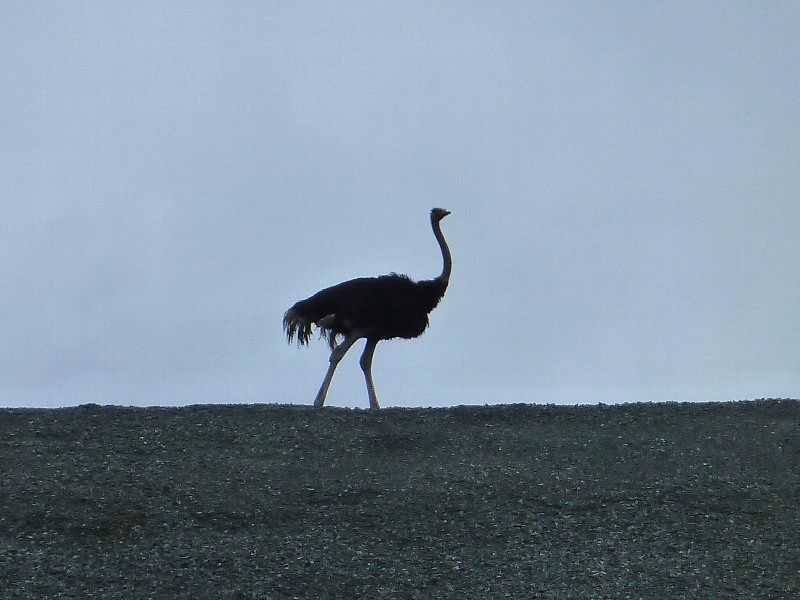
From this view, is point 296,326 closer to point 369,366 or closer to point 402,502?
point 369,366

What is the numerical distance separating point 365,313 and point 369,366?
0.86m

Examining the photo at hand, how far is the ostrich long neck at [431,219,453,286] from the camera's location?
20031mm

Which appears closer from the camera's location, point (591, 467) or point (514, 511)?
point (514, 511)

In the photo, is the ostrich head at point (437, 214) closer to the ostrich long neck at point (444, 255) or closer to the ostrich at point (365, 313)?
the ostrich long neck at point (444, 255)

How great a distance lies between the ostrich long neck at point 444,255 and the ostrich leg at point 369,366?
4.88 ft

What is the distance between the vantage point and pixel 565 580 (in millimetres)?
13016

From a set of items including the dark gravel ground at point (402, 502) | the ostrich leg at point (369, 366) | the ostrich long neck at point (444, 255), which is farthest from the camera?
the ostrich long neck at point (444, 255)

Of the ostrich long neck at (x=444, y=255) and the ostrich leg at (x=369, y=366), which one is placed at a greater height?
the ostrich long neck at (x=444, y=255)

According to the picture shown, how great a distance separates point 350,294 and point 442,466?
13.6 ft

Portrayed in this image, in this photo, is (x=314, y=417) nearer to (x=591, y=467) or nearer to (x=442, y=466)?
(x=442, y=466)

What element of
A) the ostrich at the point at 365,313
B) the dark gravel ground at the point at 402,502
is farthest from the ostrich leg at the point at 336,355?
the dark gravel ground at the point at 402,502

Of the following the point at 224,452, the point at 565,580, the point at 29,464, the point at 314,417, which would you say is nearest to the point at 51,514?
the point at 29,464

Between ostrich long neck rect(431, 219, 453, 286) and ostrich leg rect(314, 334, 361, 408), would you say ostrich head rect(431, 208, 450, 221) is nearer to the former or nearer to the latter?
ostrich long neck rect(431, 219, 453, 286)

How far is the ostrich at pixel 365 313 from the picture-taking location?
19.1m
